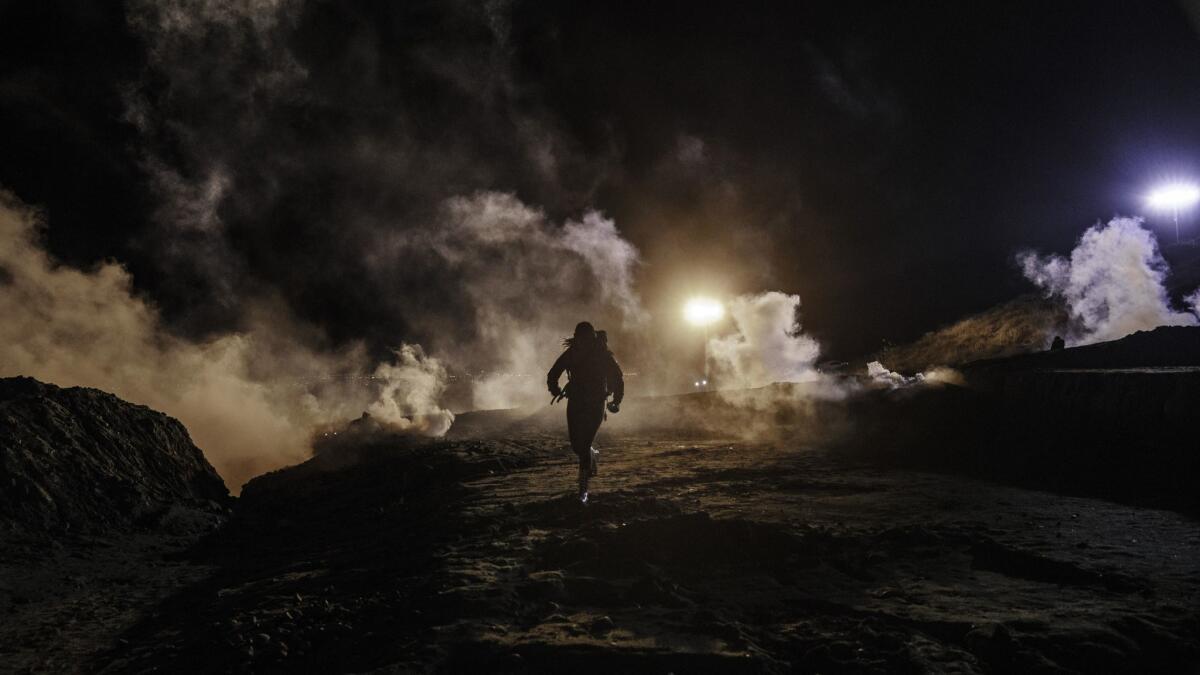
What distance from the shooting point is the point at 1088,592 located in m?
3.89

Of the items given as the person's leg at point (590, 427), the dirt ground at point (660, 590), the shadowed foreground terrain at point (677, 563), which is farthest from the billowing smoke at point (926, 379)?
the person's leg at point (590, 427)

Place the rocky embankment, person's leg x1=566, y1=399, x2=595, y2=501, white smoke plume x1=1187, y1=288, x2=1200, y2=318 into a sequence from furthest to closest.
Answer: white smoke plume x1=1187, y1=288, x2=1200, y2=318, the rocky embankment, person's leg x1=566, y1=399, x2=595, y2=501

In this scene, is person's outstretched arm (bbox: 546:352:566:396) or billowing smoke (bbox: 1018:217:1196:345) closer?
person's outstretched arm (bbox: 546:352:566:396)

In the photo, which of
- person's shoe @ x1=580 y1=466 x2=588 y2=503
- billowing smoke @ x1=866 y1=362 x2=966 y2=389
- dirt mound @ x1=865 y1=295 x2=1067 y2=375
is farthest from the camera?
dirt mound @ x1=865 y1=295 x2=1067 y2=375

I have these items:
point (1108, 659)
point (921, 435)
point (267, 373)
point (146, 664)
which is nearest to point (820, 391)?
point (921, 435)

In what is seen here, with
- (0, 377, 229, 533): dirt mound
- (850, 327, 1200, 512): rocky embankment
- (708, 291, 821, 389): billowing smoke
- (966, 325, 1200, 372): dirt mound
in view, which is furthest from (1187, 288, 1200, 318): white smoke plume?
(0, 377, 229, 533): dirt mound

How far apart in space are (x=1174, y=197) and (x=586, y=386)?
36368 millimetres

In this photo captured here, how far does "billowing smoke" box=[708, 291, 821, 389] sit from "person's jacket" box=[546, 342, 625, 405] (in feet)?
86.3

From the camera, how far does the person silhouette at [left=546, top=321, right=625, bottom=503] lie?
7.45m

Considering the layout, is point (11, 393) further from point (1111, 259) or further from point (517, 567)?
point (1111, 259)

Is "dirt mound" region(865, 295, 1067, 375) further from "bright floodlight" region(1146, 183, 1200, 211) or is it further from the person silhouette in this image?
the person silhouette

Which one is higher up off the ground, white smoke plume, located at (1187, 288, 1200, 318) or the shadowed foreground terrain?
white smoke plume, located at (1187, 288, 1200, 318)

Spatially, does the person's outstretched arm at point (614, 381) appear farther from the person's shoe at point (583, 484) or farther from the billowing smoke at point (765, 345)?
the billowing smoke at point (765, 345)

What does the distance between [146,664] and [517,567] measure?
2.60m
